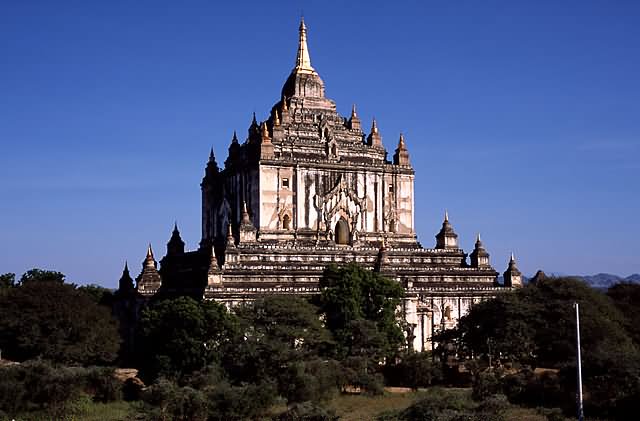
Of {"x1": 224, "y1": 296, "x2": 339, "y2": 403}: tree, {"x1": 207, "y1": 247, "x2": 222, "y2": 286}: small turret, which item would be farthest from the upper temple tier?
{"x1": 224, "y1": 296, "x2": 339, "y2": 403}: tree

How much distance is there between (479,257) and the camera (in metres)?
62.7

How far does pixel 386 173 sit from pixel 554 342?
17.9 meters

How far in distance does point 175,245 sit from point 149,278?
829 cm

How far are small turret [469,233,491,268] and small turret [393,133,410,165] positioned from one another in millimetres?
6871

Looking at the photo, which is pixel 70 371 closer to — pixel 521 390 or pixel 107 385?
pixel 107 385

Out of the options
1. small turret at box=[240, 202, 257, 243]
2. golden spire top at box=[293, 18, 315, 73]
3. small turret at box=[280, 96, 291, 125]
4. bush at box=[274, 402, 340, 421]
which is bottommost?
bush at box=[274, 402, 340, 421]

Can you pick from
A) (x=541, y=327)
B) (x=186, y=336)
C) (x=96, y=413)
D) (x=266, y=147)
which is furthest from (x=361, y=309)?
(x=96, y=413)

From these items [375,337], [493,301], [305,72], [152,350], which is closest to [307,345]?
[375,337]

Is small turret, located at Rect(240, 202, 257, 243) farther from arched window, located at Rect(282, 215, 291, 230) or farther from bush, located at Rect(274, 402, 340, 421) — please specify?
bush, located at Rect(274, 402, 340, 421)

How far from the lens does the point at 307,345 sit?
48500mm

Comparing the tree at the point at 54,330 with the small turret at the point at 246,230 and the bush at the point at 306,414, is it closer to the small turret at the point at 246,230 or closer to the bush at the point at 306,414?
the small turret at the point at 246,230

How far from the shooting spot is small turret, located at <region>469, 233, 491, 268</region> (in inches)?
2467

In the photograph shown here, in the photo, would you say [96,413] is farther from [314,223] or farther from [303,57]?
[303,57]

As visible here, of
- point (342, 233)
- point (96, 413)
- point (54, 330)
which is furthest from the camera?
point (342, 233)
